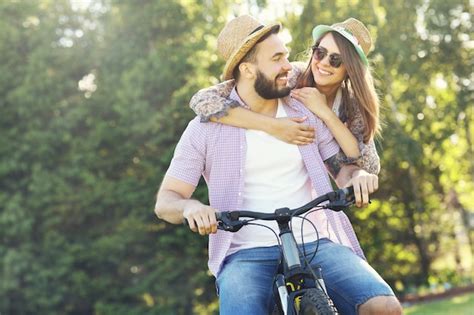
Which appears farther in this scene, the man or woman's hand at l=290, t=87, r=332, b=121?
woman's hand at l=290, t=87, r=332, b=121

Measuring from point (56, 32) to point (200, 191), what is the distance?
5460 mm

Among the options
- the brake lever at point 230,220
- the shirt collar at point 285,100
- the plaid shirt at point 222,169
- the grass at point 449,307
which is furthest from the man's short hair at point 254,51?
the grass at point 449,307

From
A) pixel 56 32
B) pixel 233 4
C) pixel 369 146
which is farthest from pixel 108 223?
pixel 369 146

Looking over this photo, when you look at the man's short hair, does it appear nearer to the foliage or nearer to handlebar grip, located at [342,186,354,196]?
handlebar grip, located at [342,186,354,196]

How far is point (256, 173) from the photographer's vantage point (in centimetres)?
398

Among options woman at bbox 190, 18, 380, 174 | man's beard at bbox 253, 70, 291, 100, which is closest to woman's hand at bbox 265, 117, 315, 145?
woman at bbox 190, 18, 380, 174

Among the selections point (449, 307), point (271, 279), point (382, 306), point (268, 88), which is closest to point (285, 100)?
point (268, 88)

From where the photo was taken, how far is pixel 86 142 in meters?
18.1

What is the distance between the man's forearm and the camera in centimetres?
368

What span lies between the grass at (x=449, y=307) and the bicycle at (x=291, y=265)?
882 centimetres

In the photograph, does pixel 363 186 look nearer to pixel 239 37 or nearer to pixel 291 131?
pixel 291 131

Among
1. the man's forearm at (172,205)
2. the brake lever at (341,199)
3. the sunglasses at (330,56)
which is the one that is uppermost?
the sunglasses at (330,56)

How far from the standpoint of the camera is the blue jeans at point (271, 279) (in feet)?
11.7

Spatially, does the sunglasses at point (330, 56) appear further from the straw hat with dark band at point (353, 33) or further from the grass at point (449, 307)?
the grass at point (449, 307)
